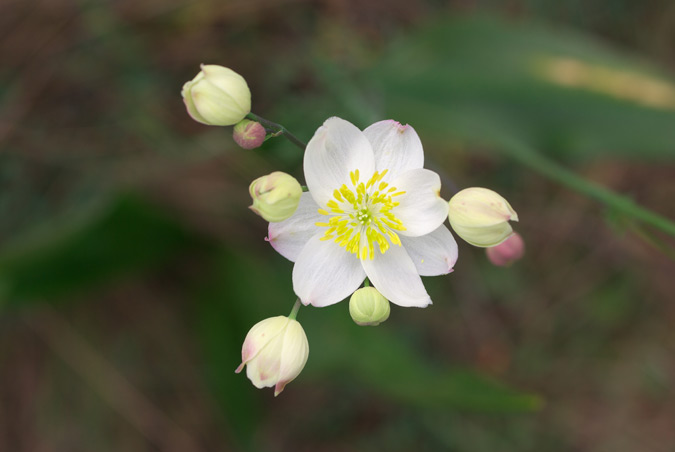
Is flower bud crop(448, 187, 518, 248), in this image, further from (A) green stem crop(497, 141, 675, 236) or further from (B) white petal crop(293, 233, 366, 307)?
(A) green stem crop(497, 141, 675, 236)

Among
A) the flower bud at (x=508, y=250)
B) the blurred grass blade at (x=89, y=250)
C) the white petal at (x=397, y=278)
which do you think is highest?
the white petal at (x=397, y=278)

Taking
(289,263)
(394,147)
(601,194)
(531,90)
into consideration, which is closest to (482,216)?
(394,147)

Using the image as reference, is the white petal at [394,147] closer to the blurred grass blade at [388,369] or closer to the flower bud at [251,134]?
the flower bud at [251,134]

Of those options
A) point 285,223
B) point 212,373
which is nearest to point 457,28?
point 285,223

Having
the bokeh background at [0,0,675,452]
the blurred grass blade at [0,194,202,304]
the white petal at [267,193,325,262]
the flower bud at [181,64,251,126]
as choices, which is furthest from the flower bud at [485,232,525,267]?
the blurred grass blade at [0,194,202,304]

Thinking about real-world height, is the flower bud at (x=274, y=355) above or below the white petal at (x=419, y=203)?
below

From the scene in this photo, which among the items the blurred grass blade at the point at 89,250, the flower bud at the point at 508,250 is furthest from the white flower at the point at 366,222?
the blurred grass blade at the point at 89,250

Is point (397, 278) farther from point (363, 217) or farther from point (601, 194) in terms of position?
point (601, 194)

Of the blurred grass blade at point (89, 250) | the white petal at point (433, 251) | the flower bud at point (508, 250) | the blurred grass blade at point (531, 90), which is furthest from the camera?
the blurred grass blade at point (531, 90)
